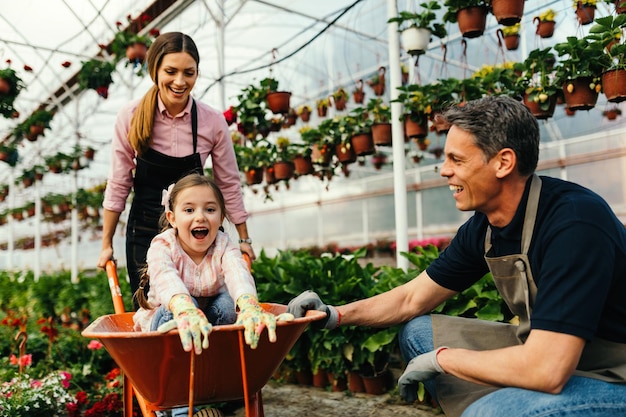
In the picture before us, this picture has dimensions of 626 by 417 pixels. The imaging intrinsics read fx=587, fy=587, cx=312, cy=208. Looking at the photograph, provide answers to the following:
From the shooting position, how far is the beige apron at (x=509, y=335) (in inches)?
67.9

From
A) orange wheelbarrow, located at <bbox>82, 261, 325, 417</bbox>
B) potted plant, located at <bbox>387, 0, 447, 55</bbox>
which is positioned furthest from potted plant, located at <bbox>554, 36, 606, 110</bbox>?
orange wheelbarrow, located at <bbox>82, 261, 325, 417</bbox>

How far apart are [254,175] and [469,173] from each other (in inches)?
227

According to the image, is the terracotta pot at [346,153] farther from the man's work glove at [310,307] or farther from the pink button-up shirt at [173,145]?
the man's work glove at [310,307]

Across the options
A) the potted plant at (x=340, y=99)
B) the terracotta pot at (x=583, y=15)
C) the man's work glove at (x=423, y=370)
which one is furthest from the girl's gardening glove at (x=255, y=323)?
the potted plant at (x=340, y=99)

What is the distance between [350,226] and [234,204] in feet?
38.2

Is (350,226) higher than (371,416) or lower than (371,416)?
higher

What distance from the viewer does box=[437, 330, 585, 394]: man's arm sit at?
1558 mm

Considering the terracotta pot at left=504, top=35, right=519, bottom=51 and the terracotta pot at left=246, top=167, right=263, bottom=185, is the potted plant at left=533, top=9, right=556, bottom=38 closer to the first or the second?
the terracotta pot at left=504, top=35, right=519, bottom=51

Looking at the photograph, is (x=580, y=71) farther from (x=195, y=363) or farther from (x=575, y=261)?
(x=195, y=363)

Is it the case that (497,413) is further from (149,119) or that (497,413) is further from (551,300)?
(149,119)

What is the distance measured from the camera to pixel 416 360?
6.14ft

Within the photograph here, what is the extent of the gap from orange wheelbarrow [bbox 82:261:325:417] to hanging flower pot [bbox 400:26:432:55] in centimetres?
305

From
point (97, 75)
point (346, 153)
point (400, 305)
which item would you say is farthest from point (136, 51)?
point (400, 305)

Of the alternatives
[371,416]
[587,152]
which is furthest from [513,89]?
[587,152]
